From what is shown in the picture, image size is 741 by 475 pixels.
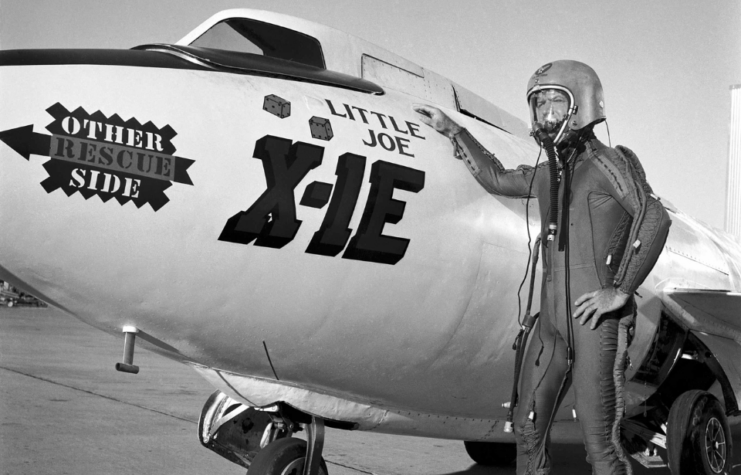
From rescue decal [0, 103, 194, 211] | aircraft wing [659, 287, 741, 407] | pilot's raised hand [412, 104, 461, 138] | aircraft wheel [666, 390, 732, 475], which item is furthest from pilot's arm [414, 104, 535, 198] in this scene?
aircraft wheel [666, 390, 732, 475]

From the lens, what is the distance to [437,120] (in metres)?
4.40

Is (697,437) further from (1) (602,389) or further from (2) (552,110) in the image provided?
(2) (552,110)

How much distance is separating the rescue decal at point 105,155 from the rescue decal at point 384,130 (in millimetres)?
945

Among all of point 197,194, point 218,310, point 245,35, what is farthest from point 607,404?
point 245,35

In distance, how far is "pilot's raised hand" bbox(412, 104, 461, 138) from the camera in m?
4.39

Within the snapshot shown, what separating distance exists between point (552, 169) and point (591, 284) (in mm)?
575

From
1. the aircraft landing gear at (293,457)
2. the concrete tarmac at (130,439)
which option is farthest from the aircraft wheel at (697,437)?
the aircraft landing gear at (293,457)

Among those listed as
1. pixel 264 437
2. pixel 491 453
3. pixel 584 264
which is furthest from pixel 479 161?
pixel 491 453

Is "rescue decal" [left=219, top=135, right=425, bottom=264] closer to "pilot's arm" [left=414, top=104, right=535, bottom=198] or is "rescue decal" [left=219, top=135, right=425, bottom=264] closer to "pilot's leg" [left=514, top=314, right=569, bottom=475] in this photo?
"pilot's arm" [left=414, top=104, right=535, bottom=198]

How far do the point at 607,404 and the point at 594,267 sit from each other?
0.62 metres

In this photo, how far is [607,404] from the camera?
3520 mm

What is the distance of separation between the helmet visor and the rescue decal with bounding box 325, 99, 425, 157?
0.71 metres

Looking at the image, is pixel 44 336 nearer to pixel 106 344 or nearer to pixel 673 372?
pixel 106 344

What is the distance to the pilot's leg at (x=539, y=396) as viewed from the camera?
372cm
